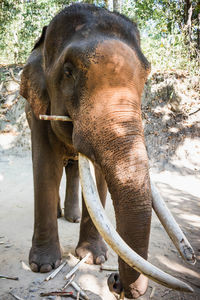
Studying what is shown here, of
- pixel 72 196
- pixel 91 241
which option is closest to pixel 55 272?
pixel 91 241

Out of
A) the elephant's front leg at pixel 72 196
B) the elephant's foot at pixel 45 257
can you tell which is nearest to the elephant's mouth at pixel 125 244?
the elephant's foot at pixel 45 257

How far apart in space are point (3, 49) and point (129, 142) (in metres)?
10.7

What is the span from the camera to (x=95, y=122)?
1.97 m

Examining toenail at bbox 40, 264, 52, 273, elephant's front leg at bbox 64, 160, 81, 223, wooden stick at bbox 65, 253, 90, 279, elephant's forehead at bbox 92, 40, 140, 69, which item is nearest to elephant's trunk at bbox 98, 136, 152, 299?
A: elephant's forehead at bbox 92, 40, 140, 69

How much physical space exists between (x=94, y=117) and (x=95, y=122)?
38 millimetres

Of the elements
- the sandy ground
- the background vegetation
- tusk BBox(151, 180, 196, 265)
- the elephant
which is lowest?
the sandy ground

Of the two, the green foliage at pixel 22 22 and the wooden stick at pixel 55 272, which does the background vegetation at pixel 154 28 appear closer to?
the green foliage at pixel 22 22

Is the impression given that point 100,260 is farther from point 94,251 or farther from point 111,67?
point 111,67

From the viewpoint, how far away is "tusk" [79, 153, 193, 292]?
1.42m

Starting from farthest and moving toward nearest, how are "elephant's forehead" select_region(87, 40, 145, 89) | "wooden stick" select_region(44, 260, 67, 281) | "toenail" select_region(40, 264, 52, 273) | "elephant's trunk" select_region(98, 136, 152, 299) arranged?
"toenail" select_region(40, 264, 52, 273)
"wooden stick" select_region(44, 260, 67, 281)
"elephant's forehead" select_region(87, 40, 145, 89)
"elephant's trunk" select_region(98, 136, 152, 299)

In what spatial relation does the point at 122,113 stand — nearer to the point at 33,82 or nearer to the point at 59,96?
the point at 59,96

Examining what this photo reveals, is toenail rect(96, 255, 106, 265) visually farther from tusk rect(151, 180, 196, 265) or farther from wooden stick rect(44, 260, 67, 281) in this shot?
tusk rect(151, 180, 196, 265)

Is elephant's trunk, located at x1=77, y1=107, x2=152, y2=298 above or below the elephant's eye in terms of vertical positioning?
below

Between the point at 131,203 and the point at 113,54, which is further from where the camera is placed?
the point at 113,54
